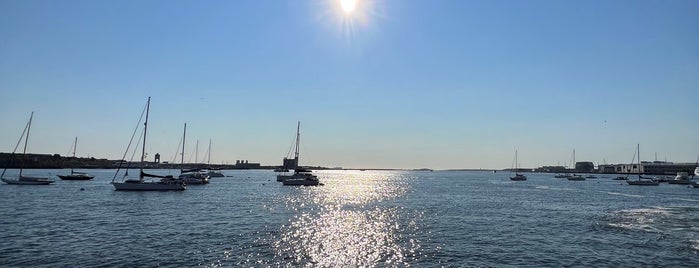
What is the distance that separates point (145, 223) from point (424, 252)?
2577cm

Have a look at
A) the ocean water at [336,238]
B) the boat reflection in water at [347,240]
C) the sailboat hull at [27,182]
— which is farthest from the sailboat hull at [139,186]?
the boat reflection in water at [347,240]

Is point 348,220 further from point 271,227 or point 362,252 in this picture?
point 362,252

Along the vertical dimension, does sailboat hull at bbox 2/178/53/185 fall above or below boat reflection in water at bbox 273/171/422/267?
below

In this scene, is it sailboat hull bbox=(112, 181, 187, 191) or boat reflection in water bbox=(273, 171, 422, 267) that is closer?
boat reflection in water bbox=(273, 171, 422, 267)

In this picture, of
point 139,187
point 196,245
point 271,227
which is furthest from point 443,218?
point 139,187

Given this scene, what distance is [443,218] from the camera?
45.8 metres

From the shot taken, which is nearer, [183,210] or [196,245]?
[196,245]

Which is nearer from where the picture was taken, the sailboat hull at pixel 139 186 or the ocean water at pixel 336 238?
the ocean water at pixel 336 238

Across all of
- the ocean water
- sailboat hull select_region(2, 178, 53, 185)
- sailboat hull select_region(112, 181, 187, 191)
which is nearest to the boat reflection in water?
the ocean water

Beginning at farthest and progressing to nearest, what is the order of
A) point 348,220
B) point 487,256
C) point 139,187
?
point 139,187
point 348,220
point 487,256

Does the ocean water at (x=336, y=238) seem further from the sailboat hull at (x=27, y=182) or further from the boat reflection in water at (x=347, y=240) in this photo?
the sailboat hull at (x=27, y=182)

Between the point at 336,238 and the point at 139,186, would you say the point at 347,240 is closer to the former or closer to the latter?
the point at 336,238

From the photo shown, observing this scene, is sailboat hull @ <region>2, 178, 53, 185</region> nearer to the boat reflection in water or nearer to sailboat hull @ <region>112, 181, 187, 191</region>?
sailboat hull @ <region>112, 181, 187, 191</region>

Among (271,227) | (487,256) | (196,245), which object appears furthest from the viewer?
(271,227)
